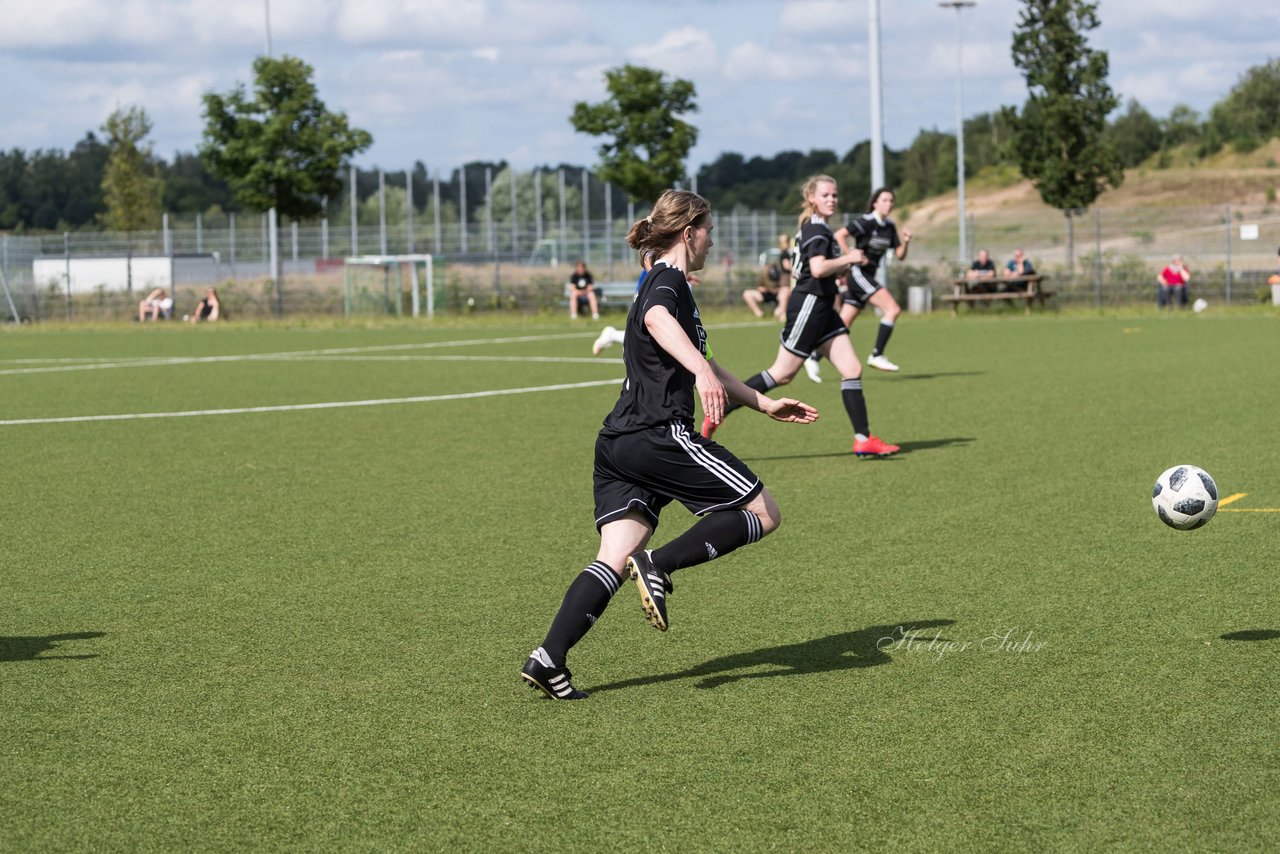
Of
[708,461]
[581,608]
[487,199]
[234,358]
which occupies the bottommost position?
[581,608]

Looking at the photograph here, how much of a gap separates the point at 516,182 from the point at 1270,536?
231 feet

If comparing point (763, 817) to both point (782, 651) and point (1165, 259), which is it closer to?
point (782, 651)

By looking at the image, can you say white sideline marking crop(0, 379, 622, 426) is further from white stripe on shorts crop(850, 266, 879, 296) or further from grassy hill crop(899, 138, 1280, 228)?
grassy hill crop(899, 138, 1280, 228)

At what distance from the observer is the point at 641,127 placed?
48594 mm

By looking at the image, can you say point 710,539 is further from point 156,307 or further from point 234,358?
point 156,307

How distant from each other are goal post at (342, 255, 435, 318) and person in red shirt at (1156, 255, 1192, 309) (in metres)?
19.0

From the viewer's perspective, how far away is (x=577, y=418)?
586 inches

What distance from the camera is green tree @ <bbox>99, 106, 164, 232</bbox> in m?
66.0

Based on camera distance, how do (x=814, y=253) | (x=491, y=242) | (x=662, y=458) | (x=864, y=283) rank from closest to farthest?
(x=662, y=458) → (x=814, y=253) → (x=864, y=283) → (x=491, y=242)

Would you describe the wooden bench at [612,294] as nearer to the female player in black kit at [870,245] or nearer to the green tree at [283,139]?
the green tree at [283,139]

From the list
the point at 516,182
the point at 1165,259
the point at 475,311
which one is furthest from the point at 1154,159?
the point at 475,311

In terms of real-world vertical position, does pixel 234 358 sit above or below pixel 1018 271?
below

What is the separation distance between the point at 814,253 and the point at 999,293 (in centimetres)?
2806

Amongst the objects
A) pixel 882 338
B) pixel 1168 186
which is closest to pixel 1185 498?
pixel 882 338
